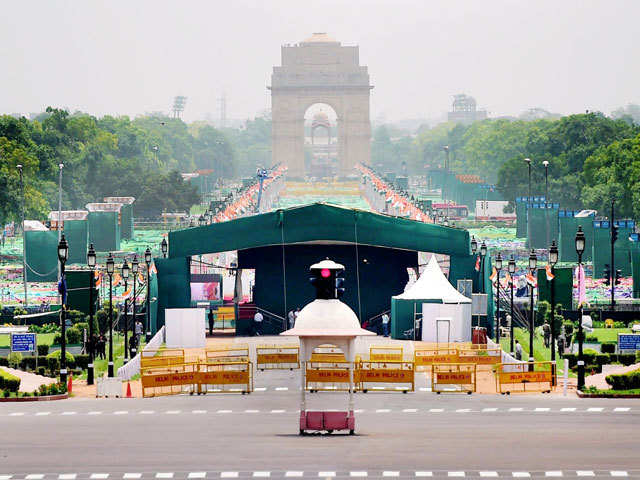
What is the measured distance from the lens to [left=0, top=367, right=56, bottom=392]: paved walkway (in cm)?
3977

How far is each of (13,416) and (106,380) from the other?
6.41 metres

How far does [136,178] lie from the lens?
167000 mm

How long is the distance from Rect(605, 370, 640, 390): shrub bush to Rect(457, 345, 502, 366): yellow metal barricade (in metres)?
6.00

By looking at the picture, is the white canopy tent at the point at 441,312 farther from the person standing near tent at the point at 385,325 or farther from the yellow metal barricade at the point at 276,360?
the yellow metal barricade at the point at 276,360

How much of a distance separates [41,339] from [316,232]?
11.2 m

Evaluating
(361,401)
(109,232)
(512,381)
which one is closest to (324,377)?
(361,401)

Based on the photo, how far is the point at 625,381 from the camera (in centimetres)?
3691

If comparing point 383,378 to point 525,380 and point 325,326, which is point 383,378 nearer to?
point 525,380

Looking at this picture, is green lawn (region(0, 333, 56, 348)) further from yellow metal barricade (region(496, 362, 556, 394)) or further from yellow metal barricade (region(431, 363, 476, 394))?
yellow metal barricade (region(496, 362, 556, 394))

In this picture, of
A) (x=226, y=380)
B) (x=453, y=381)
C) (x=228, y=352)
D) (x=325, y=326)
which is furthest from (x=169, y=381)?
(x=325, y=326)

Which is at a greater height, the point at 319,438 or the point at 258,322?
the point at 258,322

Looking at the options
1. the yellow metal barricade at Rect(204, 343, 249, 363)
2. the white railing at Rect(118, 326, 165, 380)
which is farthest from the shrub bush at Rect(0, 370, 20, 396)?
the yellow metal barricade at Rect(204, 343, 249, 363)

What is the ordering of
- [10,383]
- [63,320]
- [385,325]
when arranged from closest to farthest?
[10,383] < [63,320] < [385,325]

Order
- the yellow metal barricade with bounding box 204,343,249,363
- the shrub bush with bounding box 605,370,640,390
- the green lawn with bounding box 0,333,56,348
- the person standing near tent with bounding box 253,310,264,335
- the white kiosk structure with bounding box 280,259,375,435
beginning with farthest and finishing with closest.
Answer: the person standing near tent with bounding box 253,310,264,335 < the green lawn with bounding box 0,333,56,348 < the yellow metal barricade with bounding box 204,343,249,363 < the shrub bush with bounding box 605,370,640,390 < the white kiosk structure with bounding box 280,259,375,435
